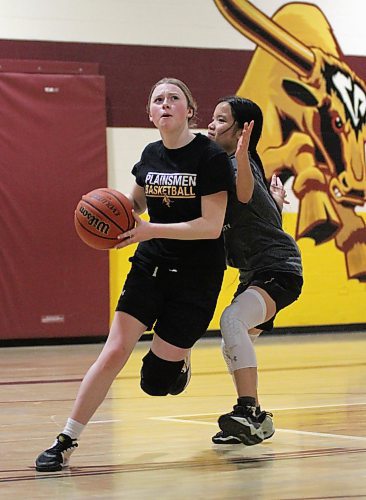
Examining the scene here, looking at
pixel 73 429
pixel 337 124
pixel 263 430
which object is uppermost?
pixel 337 124

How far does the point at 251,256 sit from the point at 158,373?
2.43 feet

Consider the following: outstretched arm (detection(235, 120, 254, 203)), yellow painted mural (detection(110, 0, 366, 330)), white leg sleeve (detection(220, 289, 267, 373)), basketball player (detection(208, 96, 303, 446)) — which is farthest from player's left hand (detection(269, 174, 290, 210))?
yellow painted mural (detection(110, 0, 366, 330))

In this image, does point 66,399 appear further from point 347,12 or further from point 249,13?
point 347,12

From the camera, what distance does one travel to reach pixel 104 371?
12.9ft

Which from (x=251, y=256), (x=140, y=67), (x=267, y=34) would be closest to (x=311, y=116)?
(x=267, y=34)

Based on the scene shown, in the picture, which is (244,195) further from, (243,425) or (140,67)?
(140,67)

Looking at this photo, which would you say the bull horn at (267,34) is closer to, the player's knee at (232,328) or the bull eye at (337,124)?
the bull eye at (337,124)

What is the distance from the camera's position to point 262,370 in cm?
746

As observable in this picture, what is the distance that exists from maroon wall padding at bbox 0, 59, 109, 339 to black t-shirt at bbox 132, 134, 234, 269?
17.2 feet

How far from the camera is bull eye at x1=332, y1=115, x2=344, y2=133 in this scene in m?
10.7

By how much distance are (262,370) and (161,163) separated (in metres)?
3.58

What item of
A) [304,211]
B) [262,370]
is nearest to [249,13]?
[304,211]

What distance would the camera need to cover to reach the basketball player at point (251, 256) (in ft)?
14.1

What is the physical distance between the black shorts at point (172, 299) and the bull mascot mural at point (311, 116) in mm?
6262
